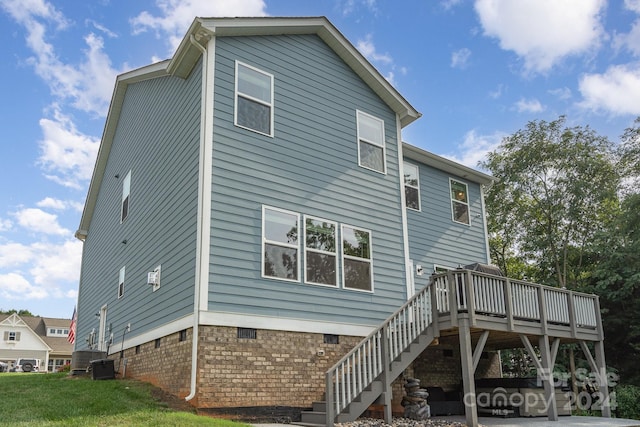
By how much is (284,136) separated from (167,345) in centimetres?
492

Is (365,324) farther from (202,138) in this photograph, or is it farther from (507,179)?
(507,179)

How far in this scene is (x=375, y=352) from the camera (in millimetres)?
9812

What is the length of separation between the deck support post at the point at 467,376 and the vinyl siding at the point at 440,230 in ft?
15.0

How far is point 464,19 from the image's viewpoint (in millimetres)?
17141

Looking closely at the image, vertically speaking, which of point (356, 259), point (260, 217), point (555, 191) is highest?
point (555, 191)

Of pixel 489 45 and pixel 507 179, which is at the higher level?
pixel 489 45

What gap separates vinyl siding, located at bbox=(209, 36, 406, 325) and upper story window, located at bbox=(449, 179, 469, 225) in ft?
13.6

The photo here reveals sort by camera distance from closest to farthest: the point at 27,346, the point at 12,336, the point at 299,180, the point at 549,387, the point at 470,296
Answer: the point at 470,296
the point at 549,387
the point at 299,180
the point at 12,336
the point at 27,346

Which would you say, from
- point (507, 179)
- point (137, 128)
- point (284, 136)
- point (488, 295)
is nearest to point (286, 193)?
point (284, 136)

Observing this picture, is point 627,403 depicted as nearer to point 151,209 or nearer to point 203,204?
point 203,204

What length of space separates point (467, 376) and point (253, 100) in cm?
690

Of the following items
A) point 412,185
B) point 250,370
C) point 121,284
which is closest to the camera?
point 250,370

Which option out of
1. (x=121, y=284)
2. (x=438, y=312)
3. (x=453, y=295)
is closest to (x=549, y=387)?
(x=438, y=312)

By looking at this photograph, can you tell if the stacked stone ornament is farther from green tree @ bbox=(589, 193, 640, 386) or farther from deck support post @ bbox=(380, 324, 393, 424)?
green tree @ bbox=(589, 193, 640, 386)
